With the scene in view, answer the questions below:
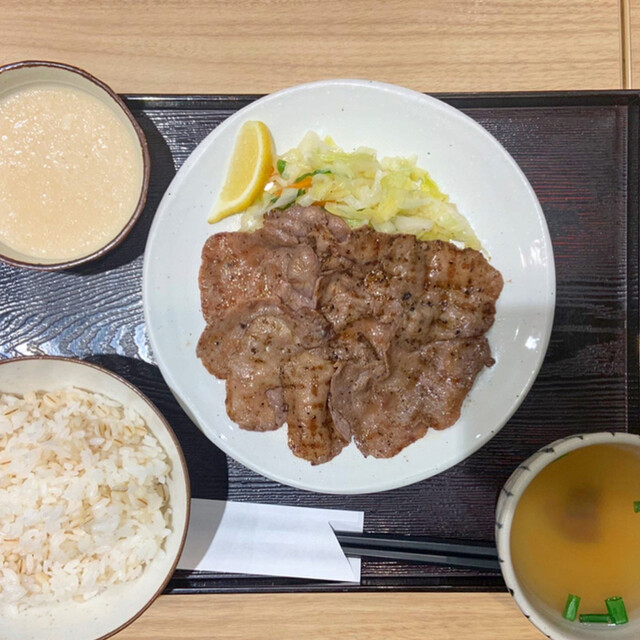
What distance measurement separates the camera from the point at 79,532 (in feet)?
5.98

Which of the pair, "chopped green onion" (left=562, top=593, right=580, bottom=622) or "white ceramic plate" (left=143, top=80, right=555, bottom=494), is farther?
"white ceramic plate" (left=143, top=80, right=555, bottom=494)

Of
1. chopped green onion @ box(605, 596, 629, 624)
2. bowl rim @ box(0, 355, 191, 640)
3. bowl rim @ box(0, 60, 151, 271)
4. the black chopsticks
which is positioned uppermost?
bowl rim @ box(0, 60, 151, 271)

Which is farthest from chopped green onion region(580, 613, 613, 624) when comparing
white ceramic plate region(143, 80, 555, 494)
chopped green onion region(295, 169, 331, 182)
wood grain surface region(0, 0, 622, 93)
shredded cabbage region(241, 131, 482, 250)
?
wood grain surface region(0, 0, 622, 93)

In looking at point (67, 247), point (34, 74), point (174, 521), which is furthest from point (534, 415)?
point (34, 74)

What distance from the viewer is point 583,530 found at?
1.91 meters

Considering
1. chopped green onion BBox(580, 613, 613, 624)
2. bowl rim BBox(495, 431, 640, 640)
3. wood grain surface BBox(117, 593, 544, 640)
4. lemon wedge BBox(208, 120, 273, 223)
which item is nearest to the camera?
bowl rim BBox(495, 431, 640, 640)

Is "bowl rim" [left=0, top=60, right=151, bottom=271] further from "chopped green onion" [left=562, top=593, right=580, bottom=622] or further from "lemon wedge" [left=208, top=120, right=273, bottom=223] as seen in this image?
"chopped green onion" [left=562, top=593, right=580, bottom=622]

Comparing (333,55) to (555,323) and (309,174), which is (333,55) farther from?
(555,323)

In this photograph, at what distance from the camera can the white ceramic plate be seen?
6.59 feet

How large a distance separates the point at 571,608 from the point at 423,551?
53 centimetres

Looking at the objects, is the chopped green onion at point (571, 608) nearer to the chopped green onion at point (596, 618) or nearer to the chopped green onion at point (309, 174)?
the chopped green onion at point (596, 618)

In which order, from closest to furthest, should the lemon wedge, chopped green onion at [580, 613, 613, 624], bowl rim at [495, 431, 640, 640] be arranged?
bowl rim at [495, 431, 640, 640] < chopped green onion at [580, 613, 613, 624] < the lemon wedge

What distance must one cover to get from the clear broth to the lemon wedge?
1407mm

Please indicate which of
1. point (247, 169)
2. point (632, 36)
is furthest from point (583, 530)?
point (632, 36)
